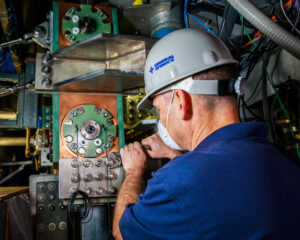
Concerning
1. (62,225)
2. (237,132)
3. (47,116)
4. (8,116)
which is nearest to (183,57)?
(237,132)

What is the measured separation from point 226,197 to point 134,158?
92cm

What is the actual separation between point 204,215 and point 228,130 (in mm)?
346

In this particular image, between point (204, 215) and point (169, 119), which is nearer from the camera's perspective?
point (204, 215)

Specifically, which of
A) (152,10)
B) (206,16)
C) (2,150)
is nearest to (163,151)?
(152,10)

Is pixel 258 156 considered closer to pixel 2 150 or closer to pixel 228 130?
pixel 228 130

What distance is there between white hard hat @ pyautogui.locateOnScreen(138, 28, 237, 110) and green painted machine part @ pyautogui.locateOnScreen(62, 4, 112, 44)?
947mm

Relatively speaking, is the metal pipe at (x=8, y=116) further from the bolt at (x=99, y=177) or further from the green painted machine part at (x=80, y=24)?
the bolt at (x=99, y=177)

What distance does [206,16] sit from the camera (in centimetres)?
232

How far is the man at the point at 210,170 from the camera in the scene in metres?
0.74

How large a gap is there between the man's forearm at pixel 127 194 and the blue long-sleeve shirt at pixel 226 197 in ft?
1.36

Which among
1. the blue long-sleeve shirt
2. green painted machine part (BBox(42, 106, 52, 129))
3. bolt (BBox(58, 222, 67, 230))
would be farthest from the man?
green painted machine part (BBox(42, 106, 52, 129))

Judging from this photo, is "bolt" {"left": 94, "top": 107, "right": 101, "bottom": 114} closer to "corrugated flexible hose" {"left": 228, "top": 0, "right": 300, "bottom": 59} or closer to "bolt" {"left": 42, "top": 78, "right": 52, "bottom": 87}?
"bolt" {"left": 42, "top": 78, "right": 52, "bottom": 87}

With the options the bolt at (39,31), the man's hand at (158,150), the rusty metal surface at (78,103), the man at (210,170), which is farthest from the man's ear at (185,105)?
the bolt at (39,31)

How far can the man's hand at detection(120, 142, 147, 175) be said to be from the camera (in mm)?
1557
